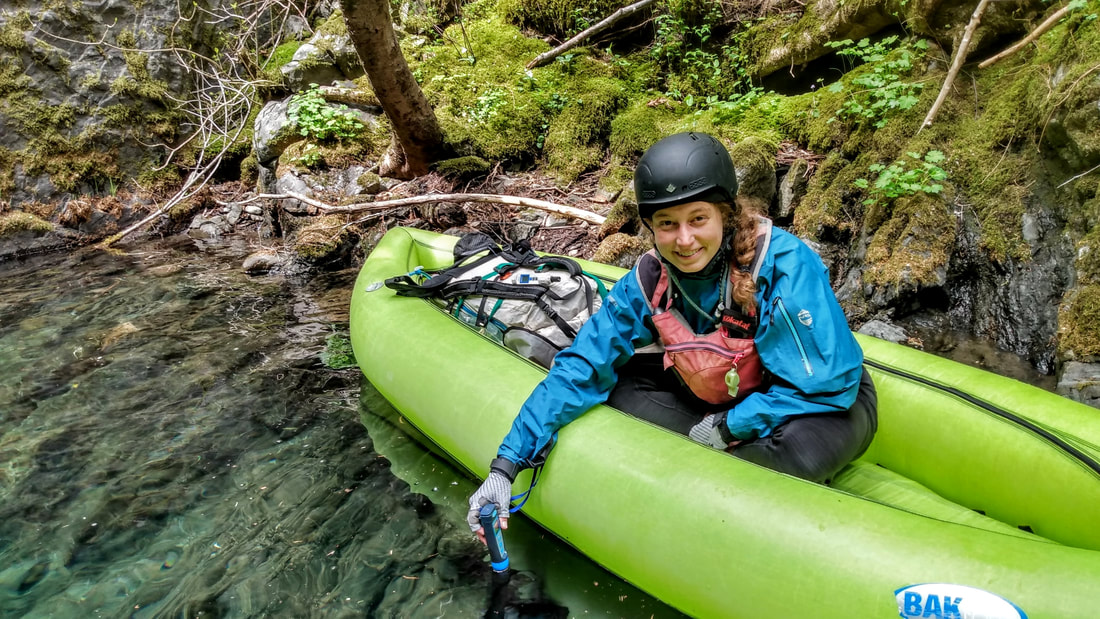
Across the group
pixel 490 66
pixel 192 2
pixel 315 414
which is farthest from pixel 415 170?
pixel 192 2

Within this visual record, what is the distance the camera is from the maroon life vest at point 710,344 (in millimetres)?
2100

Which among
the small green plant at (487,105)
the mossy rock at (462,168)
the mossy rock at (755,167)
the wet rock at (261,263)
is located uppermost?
the small green plant at (487,105)

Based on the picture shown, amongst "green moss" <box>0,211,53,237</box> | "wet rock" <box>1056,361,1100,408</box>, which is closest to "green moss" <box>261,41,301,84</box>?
"green moss" <box>0,211,53,237</box>

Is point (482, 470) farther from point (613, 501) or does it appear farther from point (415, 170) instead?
point (415, 170)

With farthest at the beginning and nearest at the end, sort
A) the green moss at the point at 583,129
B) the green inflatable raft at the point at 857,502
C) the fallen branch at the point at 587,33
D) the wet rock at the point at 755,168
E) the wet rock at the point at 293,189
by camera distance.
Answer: the fallen branch at the point at 587,33, the wet rock at the point at 293,189, the green moss at the point at 583,129, the wet rock at the point at 755,168, the green inflatable raft at the point at 857,502

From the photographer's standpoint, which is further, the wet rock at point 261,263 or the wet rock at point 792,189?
the wet rock at point 261,263

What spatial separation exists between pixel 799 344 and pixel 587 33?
595 cm

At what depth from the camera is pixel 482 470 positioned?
258 centimetres

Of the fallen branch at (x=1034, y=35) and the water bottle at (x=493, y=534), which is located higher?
the fallen branch at (x=1034, y=35)

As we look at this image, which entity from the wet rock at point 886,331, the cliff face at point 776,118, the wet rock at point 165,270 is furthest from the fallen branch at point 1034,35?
the wet rock at point 165,270

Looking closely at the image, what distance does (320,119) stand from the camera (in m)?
7.12

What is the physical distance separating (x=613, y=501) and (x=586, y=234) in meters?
3.49

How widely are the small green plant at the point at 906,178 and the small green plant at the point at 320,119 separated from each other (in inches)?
213

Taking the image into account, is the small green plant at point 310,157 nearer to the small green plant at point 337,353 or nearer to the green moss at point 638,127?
the small green plant at point 337,353
